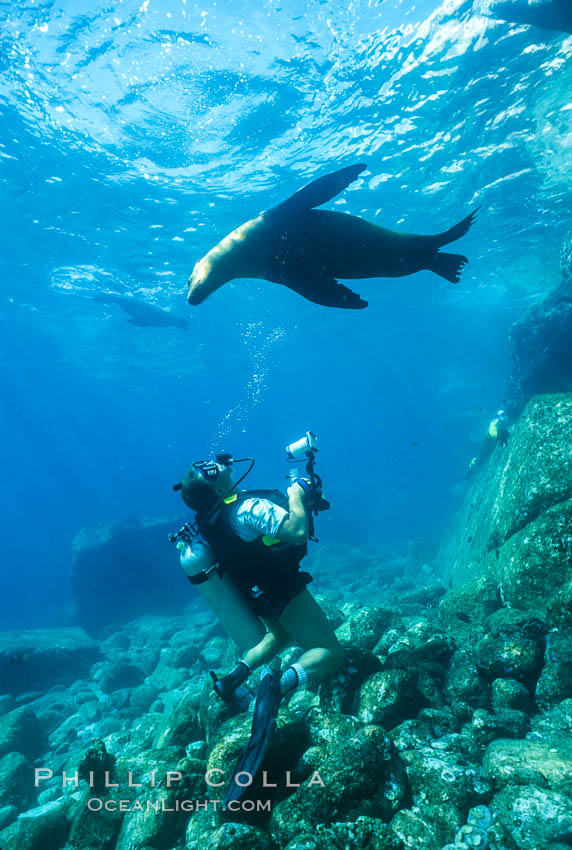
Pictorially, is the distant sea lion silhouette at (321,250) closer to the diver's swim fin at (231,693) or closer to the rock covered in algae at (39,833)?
the diver's swim fin at (231,693)

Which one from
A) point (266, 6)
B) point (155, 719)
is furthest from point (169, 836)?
point (266, 6)

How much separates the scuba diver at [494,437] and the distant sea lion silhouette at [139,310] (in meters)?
16.1

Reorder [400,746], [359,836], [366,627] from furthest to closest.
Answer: [366,627], [400,746], [359,836]

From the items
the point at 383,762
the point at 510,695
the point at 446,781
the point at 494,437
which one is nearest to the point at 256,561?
the point at 383,762

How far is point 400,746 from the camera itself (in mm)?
3209

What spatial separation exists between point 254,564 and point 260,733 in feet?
3.98

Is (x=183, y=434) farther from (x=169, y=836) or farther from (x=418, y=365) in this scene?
(x=169, y=836)

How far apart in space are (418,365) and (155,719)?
4575 cm

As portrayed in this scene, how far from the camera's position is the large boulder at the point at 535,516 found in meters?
5.13

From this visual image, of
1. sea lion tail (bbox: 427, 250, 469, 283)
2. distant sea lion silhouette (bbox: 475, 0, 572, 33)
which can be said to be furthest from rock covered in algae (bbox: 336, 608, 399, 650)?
distant sea lion silhouette (bbox: 475, 0, 572, 33)

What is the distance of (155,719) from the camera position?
7949mm

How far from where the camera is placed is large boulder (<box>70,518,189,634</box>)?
19.3 meters

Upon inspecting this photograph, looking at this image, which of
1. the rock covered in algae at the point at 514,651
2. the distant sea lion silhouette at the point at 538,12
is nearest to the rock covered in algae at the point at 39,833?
the rock covered in algae at the point at 514,651

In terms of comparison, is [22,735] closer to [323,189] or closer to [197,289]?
[197,289]
